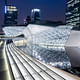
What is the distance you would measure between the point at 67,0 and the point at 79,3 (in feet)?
70.6

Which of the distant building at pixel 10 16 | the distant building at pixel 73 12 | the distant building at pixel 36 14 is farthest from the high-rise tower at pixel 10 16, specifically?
the distant building at pixel 73 12

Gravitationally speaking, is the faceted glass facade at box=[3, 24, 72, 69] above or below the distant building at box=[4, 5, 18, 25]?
below

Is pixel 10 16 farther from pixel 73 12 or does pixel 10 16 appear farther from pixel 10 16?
pixel 73 12

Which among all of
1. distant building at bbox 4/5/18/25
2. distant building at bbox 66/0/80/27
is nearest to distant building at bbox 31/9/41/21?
distant building at bbox 66/0/80/27

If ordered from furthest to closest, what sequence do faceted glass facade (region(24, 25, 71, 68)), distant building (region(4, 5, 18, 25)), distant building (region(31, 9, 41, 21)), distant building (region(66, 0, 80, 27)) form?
distant building (region(4, 5, 18, 25)), distant building (region(31, 9, 41, 21)), distant building (region(66, 0, 80, 27)), faceted glass facade (region(24, 25, 71, 68))

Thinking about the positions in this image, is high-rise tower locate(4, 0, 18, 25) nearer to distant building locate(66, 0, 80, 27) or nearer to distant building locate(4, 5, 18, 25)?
distant building locate(4, 5, 18, 25)

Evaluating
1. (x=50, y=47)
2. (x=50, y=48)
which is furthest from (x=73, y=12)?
(x=50, y=48)

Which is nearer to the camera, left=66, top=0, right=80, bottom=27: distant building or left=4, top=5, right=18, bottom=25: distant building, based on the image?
left=66, top=0, right=80, bottom=27: distant building

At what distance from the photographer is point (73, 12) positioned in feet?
344

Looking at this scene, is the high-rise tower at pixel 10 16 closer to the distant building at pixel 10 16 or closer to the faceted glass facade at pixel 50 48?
the distant building at pixel 10 16

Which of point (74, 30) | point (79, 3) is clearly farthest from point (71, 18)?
point (74, 30)

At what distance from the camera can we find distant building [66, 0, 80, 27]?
99438mm

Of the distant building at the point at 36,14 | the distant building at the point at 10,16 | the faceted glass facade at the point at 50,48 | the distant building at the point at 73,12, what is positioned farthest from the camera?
the distant building at the point at 10,16

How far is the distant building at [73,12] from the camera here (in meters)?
99.4
